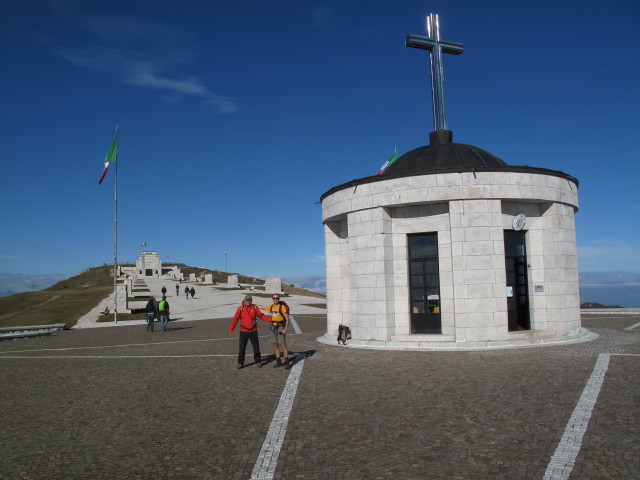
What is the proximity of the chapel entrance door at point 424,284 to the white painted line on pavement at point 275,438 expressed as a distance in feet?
22.0

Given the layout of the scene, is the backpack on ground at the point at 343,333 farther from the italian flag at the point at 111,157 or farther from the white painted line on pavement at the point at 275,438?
the italian flag at the point at 111,157

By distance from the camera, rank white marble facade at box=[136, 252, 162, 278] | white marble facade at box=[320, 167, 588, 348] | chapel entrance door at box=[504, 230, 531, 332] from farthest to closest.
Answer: white marble facade at box=[136, 252, 162, 278]
chapel entrance door at box=[504, 230, 531, 332]
white marble facade at box=[320, 167, 588, 348]

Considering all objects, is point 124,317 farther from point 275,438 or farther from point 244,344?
point 275,438

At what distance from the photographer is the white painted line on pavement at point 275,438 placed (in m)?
5.99

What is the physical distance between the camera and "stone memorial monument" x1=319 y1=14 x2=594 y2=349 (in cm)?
1506

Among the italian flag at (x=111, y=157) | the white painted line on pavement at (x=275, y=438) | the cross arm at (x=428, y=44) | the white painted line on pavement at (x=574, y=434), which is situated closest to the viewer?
the white painted line on pavement at (x=574, y=434)

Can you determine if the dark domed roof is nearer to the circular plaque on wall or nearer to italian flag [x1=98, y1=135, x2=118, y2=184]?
the circular plaque on wall

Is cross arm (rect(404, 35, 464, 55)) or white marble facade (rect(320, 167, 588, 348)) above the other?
cross arm (rect(404, 35, 464, 55))

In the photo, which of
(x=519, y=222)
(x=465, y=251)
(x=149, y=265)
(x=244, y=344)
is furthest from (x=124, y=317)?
(x=149, y=265)

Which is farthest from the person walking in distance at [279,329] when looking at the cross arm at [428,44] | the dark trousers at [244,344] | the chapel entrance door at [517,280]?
the cross arm at [428,44]

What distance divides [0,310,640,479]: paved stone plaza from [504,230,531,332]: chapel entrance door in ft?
8.56

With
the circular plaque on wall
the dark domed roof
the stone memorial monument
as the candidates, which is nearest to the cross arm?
the dark domed roof

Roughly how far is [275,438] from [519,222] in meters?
12.1

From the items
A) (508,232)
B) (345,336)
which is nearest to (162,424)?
(345,336)
